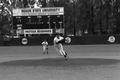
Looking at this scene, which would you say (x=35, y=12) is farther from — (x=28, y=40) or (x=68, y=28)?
(x=68, y=28)

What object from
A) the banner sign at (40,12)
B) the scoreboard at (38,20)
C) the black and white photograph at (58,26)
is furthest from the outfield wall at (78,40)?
the banner sign at (40,12)

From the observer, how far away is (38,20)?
38.9 m

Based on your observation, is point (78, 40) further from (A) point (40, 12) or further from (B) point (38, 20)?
(A) point (40, 12)

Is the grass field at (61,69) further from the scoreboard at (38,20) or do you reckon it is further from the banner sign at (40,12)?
the banner sign at (40,12)

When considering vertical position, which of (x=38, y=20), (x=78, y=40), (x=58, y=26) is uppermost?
(x=38, y=20)

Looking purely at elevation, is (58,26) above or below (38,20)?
below

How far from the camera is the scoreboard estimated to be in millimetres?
38500

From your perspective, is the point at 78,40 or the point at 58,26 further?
the point at 78,40

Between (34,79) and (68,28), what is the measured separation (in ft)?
214

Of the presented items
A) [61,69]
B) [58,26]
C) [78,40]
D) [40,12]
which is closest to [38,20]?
[40,12]

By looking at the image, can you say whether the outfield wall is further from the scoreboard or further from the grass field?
the grass field

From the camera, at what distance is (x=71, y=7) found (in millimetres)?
70438

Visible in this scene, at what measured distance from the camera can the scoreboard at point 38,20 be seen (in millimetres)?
38500

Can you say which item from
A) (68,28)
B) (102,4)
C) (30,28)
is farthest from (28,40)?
(68,28)
